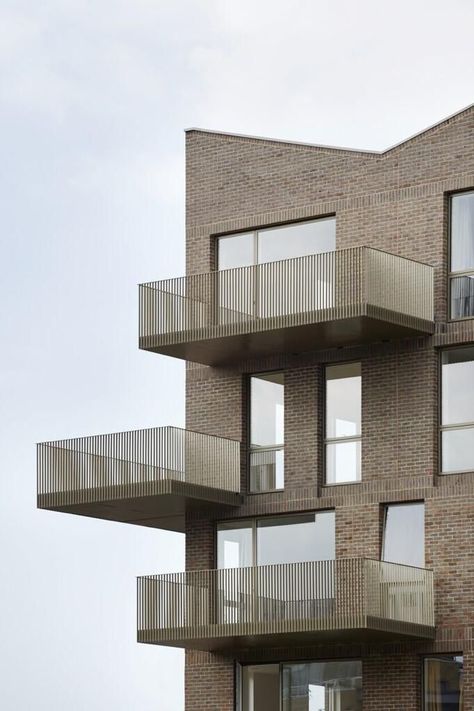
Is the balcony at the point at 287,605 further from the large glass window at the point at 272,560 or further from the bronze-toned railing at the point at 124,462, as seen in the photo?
the bronze-toned railing at the point at 124,462

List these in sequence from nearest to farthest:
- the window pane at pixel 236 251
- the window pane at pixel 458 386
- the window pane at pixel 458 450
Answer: the window pane at pixel 458 450 → the window pane at pixel 458 386 → the window pane at pixel 236 251

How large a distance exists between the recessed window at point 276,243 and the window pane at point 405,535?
17.7 feet

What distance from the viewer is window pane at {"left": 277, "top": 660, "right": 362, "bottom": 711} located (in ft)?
124


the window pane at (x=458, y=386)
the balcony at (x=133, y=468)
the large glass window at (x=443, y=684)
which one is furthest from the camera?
the balcony at (x=133, y=468)

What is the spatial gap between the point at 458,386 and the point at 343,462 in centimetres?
279

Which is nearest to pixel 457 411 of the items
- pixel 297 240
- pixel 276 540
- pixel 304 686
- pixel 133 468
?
pixel 276 540

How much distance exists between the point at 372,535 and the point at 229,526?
3487 millimetres

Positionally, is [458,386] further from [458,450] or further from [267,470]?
[267,470]

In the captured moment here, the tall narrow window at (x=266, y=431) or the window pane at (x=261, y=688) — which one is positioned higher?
the tall narrow window at (x=266, y=431)

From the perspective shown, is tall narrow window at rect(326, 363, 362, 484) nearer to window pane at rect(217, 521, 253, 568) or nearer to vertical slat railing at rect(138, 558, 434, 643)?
window pane at rect(217, 521, 253, 568)

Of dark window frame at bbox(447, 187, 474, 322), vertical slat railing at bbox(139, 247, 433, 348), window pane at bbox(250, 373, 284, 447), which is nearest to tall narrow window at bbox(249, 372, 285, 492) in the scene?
window pane at bbox(250, 373, 284, 447)

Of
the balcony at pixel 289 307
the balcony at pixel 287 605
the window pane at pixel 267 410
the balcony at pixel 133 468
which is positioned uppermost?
the balcony at pixel 289 307

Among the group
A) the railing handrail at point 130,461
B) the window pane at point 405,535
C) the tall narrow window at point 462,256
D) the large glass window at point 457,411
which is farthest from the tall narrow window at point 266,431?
the tall narrow window at point 462,256

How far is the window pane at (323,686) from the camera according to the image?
37.7 m
